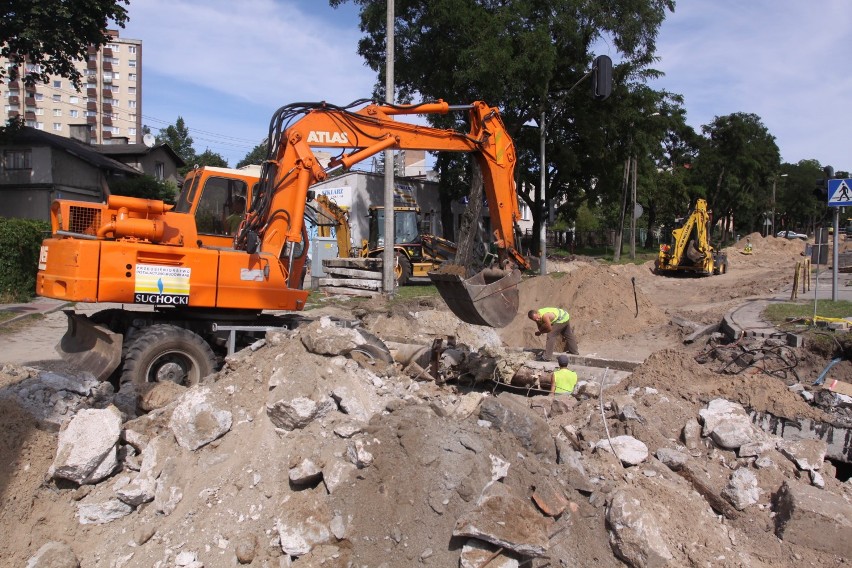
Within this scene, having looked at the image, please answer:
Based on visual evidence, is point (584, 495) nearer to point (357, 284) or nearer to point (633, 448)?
point (633, 448)

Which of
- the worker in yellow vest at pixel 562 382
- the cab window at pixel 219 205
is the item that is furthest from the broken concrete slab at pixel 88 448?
the worker in yellow vest at pixel 562 382

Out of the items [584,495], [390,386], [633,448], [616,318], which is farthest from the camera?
[616,318]

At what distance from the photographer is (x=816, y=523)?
5020 millimetres

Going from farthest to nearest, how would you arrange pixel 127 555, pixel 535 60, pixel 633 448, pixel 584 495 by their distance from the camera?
pixel 535 60, pixel 633 448, pixel 584 495, pixel 127 555

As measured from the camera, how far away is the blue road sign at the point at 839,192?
12.6 m

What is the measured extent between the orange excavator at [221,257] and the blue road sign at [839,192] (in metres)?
7.05

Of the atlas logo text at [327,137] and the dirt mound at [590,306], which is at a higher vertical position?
the atlas logo text at [327,137]

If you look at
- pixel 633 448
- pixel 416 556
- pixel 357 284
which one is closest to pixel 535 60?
pixel 357 284

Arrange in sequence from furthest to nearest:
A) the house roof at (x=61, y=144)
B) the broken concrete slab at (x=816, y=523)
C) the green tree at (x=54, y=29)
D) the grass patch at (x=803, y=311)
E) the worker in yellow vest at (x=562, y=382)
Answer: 1. the house roof at (x=61, y=144)
2. the green tree at (x=54, y=29)
3. the grass patch at (x=803, y=311)
4. the worker in yellow vest at (x=562, y=382)
5. the broken concrete slab at (x=816, y=523)

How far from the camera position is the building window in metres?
27.4

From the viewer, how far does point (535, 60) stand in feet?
77.7

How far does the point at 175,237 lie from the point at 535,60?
18.4 meters

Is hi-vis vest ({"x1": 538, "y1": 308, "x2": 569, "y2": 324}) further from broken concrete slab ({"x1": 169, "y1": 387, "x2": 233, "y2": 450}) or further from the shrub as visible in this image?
the shrub

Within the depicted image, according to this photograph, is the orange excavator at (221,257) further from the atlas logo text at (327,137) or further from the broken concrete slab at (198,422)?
the broken concrete slab at (198,422)
